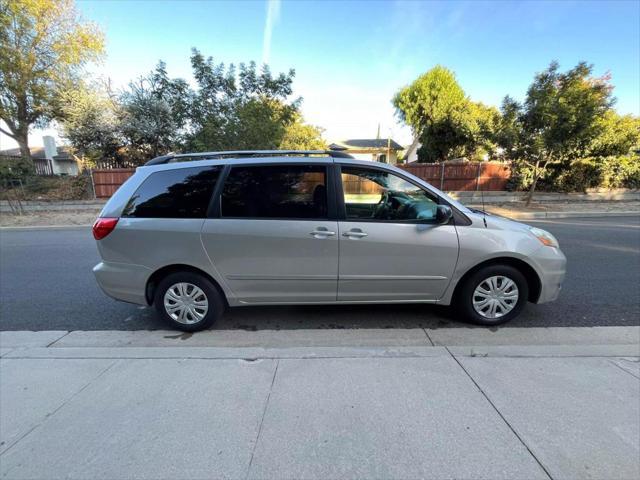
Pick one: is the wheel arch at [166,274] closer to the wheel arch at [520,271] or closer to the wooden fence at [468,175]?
the wheel arch at [520,271]

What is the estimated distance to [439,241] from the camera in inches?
125

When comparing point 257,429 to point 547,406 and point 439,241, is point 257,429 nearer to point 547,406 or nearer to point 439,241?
point 547,406

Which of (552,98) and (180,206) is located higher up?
(552,98)

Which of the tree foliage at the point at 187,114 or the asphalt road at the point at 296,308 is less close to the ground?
the tree foliage at the point at 187,114

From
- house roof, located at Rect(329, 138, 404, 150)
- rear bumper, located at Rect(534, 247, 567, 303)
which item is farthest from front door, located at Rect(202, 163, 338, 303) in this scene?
house roof, located at Rect(329, 138, 404, 150)

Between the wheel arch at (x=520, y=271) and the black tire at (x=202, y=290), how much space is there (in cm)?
246

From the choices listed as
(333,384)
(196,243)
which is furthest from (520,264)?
(196,243)

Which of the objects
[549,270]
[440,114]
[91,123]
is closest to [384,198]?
[549,270]

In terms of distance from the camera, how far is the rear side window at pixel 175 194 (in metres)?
3.26

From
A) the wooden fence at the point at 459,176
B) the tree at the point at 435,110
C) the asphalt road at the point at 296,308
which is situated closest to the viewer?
the asphalt road at the point at 296,308

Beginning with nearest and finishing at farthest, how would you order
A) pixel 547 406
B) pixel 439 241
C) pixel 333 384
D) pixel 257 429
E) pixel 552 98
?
pixel 257 429 < pixel 547 406 < pixel 333 384 < pixel 439 241 < pixel 552 98

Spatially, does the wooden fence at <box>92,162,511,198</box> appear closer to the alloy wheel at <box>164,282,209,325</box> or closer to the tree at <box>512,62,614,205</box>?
the tree at <box>512,62,614,205</box>

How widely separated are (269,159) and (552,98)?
1359 cm

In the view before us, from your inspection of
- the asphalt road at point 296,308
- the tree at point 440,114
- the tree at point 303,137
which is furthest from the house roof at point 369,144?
the asphalt road at point 296,308
